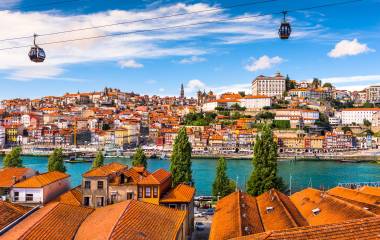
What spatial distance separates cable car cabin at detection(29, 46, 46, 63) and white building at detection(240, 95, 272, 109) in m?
65.1

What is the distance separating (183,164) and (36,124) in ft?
198

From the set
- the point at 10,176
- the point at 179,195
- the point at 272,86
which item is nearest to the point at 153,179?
the point at 179,195

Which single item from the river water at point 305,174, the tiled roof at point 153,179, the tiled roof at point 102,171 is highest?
the tiled roof at point 102,171

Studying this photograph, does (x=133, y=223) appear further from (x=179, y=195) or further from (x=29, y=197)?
(x=29, y=197)

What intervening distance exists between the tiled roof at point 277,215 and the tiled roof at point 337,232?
3.77 metres

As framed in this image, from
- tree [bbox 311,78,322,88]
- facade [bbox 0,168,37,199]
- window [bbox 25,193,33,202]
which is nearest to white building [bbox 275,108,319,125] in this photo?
tree [bbox 311,78,322,88]

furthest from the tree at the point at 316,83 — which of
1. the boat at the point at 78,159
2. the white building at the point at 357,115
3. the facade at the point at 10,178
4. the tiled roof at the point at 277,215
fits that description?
the facade at the point at 10,178

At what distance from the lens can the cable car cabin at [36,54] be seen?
7.15 metres

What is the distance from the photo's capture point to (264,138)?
53.1 ft

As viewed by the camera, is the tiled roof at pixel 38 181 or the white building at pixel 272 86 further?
the white building at pixel 272 86

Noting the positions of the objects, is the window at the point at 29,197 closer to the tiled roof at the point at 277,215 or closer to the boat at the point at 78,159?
the tiled roof at the point at 277,215

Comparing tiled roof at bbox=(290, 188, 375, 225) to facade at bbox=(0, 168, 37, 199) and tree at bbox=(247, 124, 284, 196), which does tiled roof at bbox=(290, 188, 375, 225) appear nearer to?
tree at bbox=(247, 124, 284, 196)

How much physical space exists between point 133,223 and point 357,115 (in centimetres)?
7048

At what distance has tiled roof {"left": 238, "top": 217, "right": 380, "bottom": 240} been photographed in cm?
443
